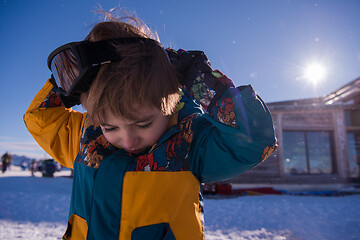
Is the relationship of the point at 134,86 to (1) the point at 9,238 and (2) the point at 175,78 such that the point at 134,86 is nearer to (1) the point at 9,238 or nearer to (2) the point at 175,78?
(2) the point at 175,78

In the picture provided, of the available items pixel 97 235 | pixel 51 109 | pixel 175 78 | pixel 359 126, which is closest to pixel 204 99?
pixel 175 78

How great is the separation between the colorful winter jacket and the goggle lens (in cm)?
36

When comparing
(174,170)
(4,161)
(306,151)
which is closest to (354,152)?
(306,151)

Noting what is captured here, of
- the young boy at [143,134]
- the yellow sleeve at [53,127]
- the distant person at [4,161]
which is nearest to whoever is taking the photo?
the young boy at [143,134]

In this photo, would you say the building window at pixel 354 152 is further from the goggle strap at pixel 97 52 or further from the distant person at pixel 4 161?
the distant person at pixel 4 161

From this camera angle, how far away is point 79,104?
1230 mm

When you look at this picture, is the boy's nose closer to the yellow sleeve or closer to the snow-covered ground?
the yellow sleeve

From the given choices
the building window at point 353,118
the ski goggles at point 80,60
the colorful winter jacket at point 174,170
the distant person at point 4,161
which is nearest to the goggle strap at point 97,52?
the ski goggles at point 80,60

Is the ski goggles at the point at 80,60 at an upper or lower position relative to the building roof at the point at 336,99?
lower

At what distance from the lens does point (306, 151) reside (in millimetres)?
8820

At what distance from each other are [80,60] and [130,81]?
237 mm

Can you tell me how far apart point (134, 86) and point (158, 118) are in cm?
18

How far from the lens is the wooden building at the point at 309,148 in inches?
320

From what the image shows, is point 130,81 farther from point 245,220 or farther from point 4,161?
point 4,161
